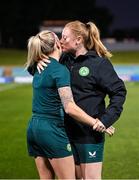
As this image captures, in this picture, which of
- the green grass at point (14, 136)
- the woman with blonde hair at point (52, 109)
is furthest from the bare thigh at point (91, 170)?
the green grass at point (14, 136)

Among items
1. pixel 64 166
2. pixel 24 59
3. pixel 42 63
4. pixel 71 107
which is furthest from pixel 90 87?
pixel 24 59

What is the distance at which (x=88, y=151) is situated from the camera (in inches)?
210

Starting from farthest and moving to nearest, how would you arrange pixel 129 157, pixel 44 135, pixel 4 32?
pixel 4 32 < pixel 129 157 < pixel 44 135

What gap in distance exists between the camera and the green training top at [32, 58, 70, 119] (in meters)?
4.93

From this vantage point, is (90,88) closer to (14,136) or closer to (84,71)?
(84,71)

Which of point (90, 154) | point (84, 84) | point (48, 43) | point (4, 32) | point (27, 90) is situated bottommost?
point (4, 32)

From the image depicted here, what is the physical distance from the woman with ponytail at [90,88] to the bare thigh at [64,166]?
0.29 m

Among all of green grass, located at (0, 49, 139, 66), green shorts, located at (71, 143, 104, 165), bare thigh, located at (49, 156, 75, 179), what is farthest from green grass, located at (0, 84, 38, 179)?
green grass, located at (0, 49, 139, 66)

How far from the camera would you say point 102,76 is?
5.16 meters

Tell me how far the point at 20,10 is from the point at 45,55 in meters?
67.7

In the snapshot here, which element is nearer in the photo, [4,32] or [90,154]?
[90,154]

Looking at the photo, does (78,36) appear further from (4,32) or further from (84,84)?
(4,32)

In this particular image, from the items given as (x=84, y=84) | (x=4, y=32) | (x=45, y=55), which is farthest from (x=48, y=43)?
(x=4, y=32)

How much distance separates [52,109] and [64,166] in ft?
1.61
